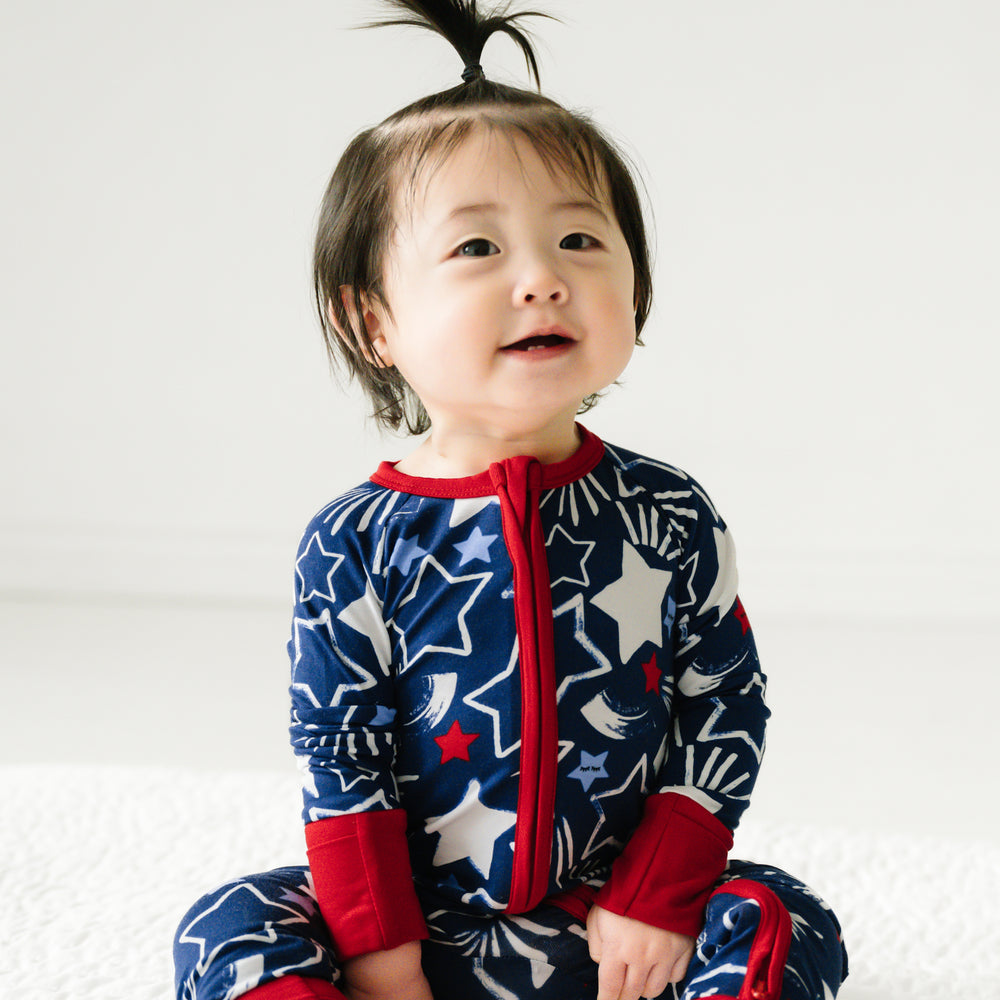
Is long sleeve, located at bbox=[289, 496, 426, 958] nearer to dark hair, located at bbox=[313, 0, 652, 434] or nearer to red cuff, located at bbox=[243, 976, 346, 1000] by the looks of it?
red cuff, located at bbox=[243, 976, 346, 1000]

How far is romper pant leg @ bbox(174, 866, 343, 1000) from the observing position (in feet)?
2.44

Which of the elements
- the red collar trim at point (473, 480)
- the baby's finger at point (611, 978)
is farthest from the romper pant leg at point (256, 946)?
the red collar trim at point (473, 480)

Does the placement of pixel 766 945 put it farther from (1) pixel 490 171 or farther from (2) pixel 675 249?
(2) pixel 675 249

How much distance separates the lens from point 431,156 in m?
0.80

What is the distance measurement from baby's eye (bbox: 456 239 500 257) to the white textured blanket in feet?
1.97

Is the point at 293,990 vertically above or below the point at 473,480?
below

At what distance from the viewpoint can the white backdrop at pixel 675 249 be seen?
1981mm

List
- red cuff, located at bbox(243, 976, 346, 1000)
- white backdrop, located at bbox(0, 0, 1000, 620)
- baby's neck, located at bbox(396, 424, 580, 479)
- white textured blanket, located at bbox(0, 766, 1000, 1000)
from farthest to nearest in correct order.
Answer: white backdrop, located at bbox(0, 0, 1000, 620) < white textured blanket, located at bbox(0, 766, 1000, 1000) < baby's neck, located at bbox(396, 424, 580, 479) < red cuff, located at bbox(243, 976, 346, 1000)

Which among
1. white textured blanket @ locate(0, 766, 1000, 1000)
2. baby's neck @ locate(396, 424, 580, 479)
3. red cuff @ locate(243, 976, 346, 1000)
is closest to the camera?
red cuff @ locate(243, 976, 346, 1000)

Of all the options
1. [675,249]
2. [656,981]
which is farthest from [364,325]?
[675,249]

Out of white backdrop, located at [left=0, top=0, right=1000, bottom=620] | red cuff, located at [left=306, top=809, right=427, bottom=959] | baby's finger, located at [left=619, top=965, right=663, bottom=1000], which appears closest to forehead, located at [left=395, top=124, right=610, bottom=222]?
red cuff, located at [left=306, top=809, right=427, bottom=959]

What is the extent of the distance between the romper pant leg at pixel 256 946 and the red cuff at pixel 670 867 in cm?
18

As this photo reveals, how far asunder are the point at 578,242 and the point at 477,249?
0.07 meters

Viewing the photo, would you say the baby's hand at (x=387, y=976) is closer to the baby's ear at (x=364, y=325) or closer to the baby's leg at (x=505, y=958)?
the baby's leg at (x=505, y=958)
